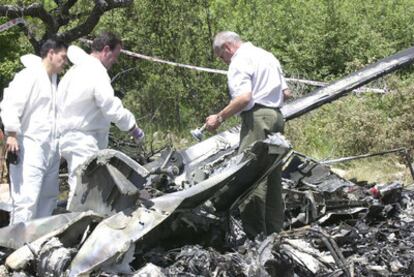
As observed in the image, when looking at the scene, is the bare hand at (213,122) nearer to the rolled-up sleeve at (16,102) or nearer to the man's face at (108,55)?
the man's face at (108,55)

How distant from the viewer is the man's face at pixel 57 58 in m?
5.84

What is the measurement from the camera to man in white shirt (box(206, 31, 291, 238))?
18.5ft

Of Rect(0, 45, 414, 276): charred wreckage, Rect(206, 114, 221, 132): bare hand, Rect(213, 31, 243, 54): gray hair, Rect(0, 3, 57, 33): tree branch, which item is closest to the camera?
Rect(0, 45, 414, 276): charred wreckage

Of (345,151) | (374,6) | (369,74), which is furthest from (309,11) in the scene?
(369,74)

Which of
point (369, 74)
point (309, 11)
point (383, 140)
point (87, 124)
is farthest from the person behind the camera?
point (309, 11)

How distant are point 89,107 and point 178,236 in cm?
139

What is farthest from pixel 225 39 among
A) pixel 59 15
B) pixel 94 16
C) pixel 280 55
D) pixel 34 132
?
pixel 280 55

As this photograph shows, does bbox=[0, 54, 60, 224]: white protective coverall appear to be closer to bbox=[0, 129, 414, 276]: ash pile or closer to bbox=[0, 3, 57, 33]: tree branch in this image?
bbox=[0, 129, 414, 276]: ash pile

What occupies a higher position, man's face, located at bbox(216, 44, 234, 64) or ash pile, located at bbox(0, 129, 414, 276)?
man's face, located at bbox(216, 44, 234, 64)

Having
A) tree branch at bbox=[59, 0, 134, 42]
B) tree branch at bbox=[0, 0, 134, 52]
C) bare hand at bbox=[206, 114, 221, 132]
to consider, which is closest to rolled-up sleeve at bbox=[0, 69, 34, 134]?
bare hand at bbox=[206, 114, 221, 132]

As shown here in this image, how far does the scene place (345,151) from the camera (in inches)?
430

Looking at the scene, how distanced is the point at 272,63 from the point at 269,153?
1239mm

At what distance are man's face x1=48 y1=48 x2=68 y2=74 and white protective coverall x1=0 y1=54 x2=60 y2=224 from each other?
9 cm

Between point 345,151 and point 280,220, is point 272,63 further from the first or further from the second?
point 345,151
